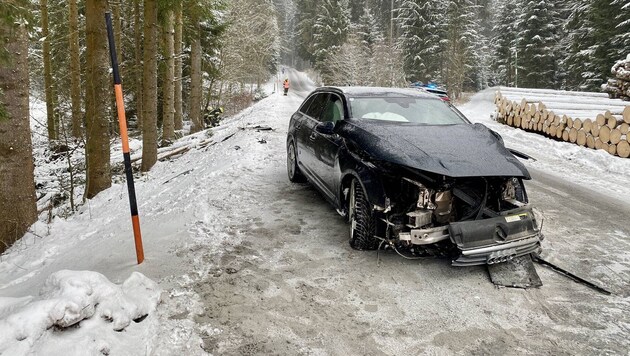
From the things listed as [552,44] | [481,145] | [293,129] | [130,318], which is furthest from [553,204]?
[552,44]

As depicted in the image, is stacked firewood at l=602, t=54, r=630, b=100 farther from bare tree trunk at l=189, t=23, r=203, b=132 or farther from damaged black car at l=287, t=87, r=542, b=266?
bare tree trunk at l=189, t=23, r=203, b=132

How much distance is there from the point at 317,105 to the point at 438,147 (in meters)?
2.83

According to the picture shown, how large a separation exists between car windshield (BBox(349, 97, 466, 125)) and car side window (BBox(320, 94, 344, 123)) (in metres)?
0.19

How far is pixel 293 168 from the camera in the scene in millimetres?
7273

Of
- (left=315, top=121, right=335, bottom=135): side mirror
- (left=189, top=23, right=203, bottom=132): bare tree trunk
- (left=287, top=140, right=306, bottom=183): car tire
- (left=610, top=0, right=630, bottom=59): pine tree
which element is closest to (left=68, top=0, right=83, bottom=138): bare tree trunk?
(left=189, top=23, right=203, bottom=132): bare tree trunk

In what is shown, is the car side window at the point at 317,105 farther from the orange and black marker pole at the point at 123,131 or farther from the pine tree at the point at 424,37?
the pine tree at the point at 424,37

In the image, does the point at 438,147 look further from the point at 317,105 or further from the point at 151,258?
the point at 151,258

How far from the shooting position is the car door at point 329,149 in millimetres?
5031

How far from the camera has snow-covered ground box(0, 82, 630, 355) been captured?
2789 millimetres

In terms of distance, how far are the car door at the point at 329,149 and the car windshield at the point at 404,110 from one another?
268 mm

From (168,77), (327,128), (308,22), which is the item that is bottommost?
(327,128)

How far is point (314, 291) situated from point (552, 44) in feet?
127

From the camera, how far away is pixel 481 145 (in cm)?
430

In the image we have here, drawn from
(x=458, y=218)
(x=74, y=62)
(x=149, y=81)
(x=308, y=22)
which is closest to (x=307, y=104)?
(x=458, y=218)
